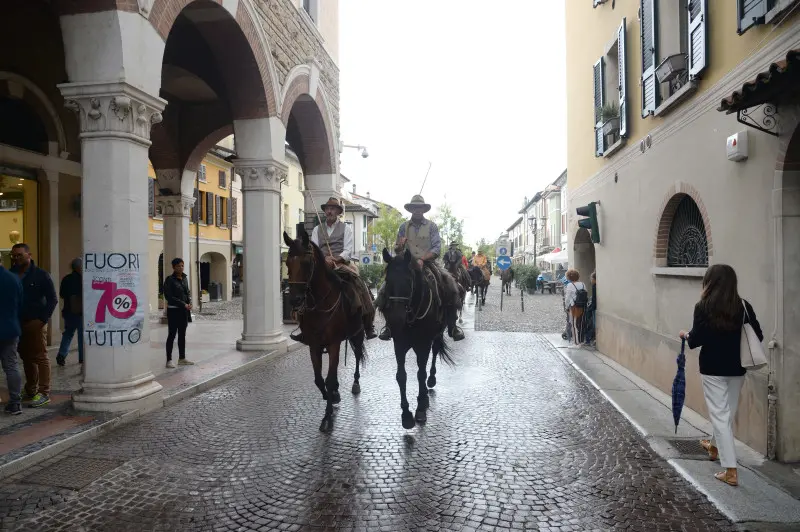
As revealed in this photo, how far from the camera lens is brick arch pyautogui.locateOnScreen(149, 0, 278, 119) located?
31.7 feet

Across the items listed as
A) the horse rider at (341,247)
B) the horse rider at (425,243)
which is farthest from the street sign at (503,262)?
the horse rider at (341,247)

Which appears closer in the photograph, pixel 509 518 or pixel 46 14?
pixel 509 518

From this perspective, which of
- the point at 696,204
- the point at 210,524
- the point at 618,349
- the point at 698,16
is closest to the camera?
the point at 210,524

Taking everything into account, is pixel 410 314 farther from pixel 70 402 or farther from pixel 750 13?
pixel 70 402

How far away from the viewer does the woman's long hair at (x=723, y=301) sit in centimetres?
419

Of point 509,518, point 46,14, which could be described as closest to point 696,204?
point 509,518

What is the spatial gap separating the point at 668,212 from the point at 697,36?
7.41 ft

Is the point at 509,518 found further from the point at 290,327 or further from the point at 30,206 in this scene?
the point at 290,327

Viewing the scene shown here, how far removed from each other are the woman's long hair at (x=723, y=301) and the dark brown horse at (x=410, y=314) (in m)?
2.69

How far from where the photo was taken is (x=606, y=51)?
10.0 m

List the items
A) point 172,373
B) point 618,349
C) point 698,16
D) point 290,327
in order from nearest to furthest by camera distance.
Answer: point 698,16 < point 172,373 < point 618,349 < point 290,327

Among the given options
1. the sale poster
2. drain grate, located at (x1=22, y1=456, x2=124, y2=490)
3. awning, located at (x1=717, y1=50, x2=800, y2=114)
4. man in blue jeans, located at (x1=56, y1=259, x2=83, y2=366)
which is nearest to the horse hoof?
drain grate, located at (x1=22, y1=456, x2=124, y2=490)

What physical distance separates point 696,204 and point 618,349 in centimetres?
393

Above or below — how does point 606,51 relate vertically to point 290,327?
above
